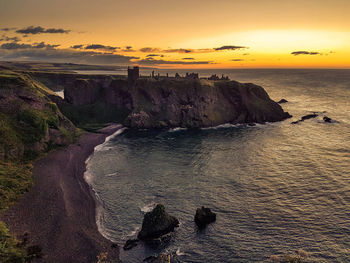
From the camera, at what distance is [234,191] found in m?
62.6

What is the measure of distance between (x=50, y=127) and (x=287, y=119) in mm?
118648

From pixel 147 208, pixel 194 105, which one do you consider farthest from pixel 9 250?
pixel 194 105

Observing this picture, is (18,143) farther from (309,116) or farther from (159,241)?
(309,116)

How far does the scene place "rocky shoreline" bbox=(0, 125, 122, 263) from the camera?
4234 centimetres

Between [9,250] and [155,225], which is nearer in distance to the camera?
[9,250]

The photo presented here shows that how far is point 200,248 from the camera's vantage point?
4391 cm

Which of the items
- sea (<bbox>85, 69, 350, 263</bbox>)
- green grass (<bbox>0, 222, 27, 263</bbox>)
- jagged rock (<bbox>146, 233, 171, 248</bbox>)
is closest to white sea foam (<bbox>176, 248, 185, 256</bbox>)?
sea (<bbox>85, 69, 350, 263</bbox>)

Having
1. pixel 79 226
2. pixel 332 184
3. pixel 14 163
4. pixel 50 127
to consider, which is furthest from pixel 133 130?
pixel 332 184

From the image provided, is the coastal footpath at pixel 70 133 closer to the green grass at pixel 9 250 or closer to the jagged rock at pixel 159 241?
the green grass at pixel 9 250

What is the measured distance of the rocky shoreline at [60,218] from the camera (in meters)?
42.3

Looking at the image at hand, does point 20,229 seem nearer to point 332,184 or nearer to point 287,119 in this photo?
point 332,184

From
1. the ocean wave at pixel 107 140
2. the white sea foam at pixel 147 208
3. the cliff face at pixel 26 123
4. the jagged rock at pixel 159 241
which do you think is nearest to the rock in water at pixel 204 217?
the jagged rock at pixel 159 241

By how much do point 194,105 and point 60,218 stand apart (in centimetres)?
9644

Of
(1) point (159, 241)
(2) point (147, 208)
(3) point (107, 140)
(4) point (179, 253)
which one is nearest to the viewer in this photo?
(4) point (179, 253)
